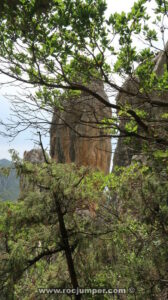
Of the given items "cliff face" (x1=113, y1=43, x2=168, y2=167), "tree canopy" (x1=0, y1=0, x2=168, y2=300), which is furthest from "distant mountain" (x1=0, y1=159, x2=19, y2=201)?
"cliff face" (x1=113, y1=43, x2=168, y2=167)

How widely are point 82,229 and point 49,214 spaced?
822 mm

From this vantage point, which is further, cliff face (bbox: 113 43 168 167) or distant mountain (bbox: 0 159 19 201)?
distant mountain (bbox: 0 159 19 201)

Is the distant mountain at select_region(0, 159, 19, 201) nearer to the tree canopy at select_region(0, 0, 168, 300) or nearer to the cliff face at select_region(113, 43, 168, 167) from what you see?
the tree canopy at select_region(0, 0, 168, 300)

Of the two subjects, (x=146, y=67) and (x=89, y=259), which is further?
(x=89, y=259)

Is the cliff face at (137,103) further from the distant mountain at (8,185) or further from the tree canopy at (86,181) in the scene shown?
the distant mountain at (8,185)

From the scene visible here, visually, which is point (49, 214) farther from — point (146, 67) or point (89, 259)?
point (146, 67)

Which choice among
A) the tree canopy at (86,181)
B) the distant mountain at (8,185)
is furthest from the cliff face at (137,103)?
the distant mountain at (8,185)

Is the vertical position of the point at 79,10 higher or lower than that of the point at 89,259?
higher

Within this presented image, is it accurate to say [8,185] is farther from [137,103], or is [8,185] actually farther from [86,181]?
[137,103]

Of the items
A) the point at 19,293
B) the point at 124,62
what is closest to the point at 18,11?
the point at 124,62

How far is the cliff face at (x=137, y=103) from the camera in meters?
3.75

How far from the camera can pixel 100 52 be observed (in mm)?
3543

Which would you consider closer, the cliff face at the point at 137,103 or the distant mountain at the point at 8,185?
the cliff face at the point at 137,103

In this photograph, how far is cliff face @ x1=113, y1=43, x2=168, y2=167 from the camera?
12.3 ft
